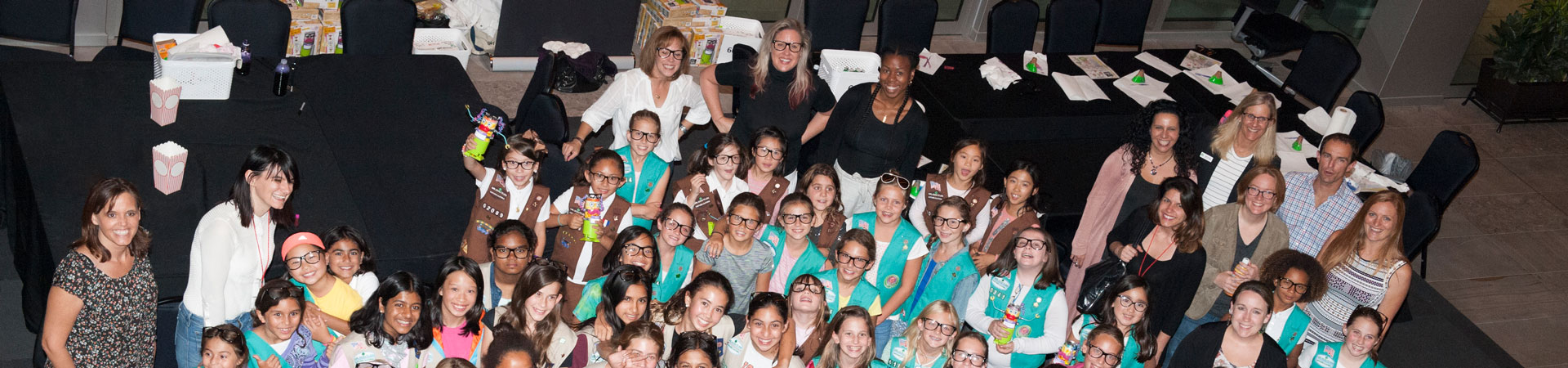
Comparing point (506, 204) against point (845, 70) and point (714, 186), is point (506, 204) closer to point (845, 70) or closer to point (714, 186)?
point (714, 186)

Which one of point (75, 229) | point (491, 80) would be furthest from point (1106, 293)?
point (491, 80)

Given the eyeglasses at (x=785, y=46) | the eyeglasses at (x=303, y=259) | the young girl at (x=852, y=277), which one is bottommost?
the eyeglasses at (x=303, y=259)

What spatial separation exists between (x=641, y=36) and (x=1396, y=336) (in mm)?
5631

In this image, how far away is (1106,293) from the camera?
17.7ft

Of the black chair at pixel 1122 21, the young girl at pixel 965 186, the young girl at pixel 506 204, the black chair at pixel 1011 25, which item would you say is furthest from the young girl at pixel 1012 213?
the black chair at pixel 1122 21

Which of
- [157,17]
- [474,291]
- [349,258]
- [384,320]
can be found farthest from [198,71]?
[474,291]

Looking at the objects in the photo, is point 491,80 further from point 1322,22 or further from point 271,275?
point 1322,22

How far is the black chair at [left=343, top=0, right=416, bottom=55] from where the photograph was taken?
7.52 metres

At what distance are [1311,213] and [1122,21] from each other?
138 inches

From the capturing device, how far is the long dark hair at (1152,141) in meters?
6.01

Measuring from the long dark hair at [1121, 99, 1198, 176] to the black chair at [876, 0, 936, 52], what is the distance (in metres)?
2.73

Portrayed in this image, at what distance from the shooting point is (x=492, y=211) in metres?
5.50

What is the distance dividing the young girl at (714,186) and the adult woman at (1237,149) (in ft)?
7.58

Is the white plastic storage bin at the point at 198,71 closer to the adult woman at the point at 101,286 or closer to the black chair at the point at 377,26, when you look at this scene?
the black chair at the point at 377,26
